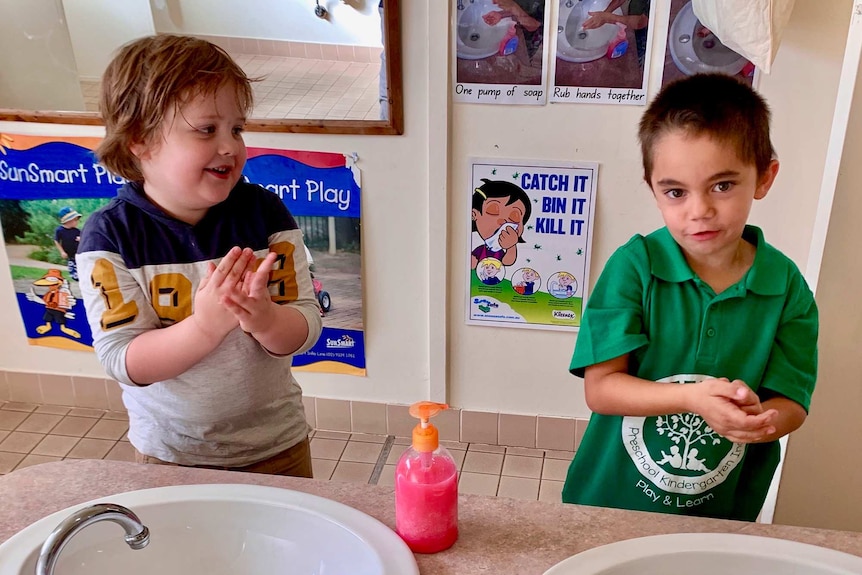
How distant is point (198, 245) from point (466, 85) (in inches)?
38.7

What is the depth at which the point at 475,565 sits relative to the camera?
0.80m

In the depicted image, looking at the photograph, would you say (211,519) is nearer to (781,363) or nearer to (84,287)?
(84,287)

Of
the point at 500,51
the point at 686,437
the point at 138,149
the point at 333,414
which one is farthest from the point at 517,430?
the point at 138,149

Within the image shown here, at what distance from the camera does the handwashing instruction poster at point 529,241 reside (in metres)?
1.86

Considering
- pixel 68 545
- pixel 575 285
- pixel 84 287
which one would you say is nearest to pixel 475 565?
pixel 68 545

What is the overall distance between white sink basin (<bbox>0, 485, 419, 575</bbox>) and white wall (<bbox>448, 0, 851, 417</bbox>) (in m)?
1.17

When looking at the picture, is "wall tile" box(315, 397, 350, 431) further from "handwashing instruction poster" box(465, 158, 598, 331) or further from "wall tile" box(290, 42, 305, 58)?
"wall tile" box(290, 42, 305, 58)

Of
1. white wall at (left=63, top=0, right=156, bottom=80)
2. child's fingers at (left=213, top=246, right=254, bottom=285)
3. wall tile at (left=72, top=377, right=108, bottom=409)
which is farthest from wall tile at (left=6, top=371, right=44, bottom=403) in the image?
child's fingers at (left=213, top=246, right=254, bottom=285)

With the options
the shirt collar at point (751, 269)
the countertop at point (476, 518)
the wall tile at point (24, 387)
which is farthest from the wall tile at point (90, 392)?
the shirt collar at point (751, 269)

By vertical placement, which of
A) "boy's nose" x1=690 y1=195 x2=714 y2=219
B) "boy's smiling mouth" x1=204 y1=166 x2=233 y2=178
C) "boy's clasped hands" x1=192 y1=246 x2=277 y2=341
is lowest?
"boy's clasped hands" x1=192 y1=246 x2=277 y2=341

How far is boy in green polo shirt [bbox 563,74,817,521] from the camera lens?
0.85m

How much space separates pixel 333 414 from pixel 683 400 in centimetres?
154

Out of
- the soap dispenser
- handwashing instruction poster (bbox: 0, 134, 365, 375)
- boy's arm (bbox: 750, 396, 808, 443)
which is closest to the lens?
the soap dispenser

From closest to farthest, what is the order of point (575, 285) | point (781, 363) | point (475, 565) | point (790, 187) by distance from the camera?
point (475, 565)
point (781, 363)
point (790, 187)
point (575, 285)
